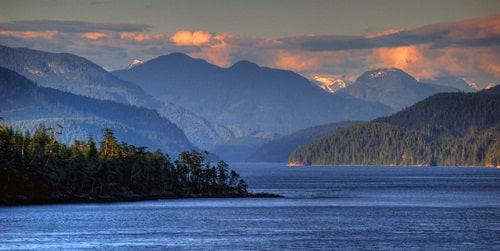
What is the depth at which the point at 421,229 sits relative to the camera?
156m

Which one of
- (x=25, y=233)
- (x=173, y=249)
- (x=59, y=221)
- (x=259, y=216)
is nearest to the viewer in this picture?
(x=173, y=249)

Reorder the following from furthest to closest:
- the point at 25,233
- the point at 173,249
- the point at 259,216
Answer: the point at 259,216 → the point at 25,233 → the point at 173,249

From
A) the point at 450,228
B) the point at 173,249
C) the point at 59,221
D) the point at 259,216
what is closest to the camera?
the point at 173,249

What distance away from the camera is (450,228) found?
517ft

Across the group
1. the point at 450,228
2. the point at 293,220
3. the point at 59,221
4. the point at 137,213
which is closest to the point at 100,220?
the point at 59,221

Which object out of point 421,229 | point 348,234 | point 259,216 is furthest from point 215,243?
point 259,216

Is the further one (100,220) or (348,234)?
(100,220)

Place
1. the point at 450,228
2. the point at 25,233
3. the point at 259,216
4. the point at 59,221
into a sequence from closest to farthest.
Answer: the point at 25,233 < the point at 450,228 < the point at 59,221 < the point at 259,216

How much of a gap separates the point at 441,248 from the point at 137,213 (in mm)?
79027

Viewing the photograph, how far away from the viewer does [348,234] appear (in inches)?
5837

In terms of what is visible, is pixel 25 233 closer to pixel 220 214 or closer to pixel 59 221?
pixel 59 221

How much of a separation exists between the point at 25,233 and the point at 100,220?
27337mm

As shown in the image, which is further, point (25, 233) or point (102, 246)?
point (25, 233)

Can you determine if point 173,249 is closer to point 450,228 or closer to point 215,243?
point 215,243
